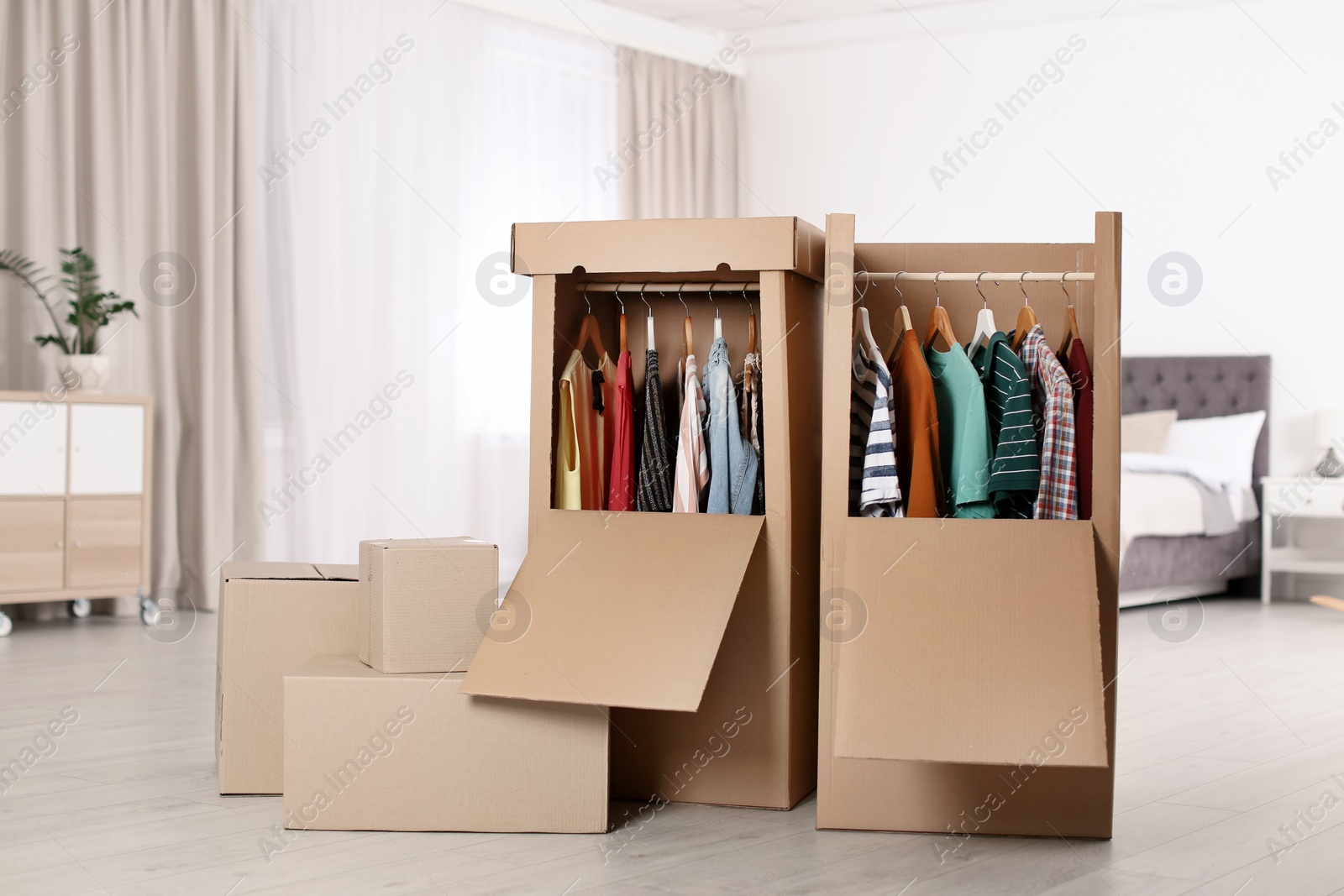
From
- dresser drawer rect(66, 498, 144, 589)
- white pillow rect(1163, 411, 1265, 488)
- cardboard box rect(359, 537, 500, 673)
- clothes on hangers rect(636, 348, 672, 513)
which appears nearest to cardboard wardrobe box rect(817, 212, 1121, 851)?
clothes on hangers rect(636, 348, 672, 513)

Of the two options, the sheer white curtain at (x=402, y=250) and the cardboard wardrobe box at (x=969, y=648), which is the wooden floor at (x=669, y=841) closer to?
the cardboard wardrobe box at (x=969, y=648)

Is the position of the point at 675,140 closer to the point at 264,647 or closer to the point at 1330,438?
the point at 1330,438

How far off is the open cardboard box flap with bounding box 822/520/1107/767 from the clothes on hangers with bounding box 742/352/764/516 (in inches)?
10.9

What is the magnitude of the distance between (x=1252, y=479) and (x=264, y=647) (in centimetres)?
499

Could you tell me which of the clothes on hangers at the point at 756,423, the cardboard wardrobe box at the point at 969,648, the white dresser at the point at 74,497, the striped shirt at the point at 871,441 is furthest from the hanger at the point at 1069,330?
the white dresser at the point at 74,497

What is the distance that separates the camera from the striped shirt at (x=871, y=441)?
7.57 feet

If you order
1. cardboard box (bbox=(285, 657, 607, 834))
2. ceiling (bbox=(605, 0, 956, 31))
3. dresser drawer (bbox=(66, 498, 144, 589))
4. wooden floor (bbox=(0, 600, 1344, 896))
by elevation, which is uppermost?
ceiling (bbox=(605, 0, 956, 31))

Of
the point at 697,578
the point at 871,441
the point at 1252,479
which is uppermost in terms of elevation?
the point at 871,441

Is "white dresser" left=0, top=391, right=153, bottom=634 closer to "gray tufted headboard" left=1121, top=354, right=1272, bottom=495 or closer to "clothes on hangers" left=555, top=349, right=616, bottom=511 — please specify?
"clothes on hangers" left=555, top=349, right=616, bottom=511

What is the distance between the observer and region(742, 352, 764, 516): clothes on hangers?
2.49 meters

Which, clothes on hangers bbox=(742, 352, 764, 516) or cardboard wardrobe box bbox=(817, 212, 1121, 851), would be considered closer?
cardboard wardrobe box bbox=(817, 212, 1121, 851)

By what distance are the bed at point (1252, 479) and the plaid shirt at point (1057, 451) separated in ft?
11.0

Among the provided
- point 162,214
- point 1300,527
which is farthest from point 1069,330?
point 1300,527

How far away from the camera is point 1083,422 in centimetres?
229
